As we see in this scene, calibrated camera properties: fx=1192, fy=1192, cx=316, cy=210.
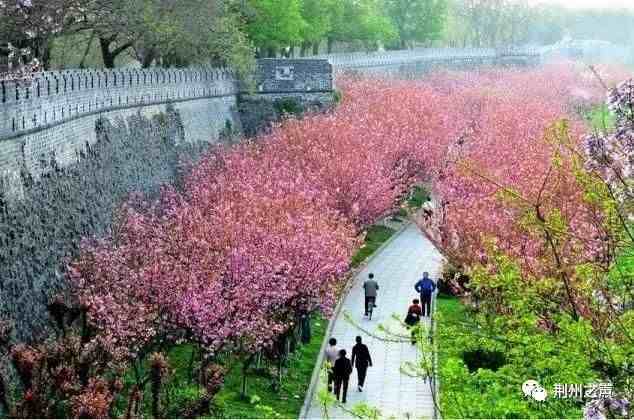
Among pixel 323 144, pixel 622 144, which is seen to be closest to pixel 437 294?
pixel 323 144

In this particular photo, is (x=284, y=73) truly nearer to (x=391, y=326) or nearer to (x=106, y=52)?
(x=106, y=52)

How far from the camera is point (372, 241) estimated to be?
40750 millimetres

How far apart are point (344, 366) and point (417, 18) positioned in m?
73.3

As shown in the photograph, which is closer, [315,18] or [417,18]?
[315,18]

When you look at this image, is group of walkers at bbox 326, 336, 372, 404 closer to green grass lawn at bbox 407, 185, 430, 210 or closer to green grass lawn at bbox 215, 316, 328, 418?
green grass lawn at bbox 215, 316, 328, 418

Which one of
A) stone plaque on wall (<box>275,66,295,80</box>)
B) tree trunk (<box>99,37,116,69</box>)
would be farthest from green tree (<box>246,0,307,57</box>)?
tree trunk (<box>99,37,116,69</box>)

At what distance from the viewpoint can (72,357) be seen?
18047 mm

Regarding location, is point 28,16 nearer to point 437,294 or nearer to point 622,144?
point 437,294

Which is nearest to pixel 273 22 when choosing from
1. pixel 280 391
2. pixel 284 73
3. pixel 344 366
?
pixel 284 73

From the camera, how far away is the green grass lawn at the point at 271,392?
22.0 m

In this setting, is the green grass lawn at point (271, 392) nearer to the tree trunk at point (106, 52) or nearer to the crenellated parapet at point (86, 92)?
the crenellated parapet at point (86, 92)

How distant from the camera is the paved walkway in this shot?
75.4 ft

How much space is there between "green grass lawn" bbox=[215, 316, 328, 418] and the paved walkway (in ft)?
1.52

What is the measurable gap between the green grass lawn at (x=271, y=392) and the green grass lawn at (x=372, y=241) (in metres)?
10.3
